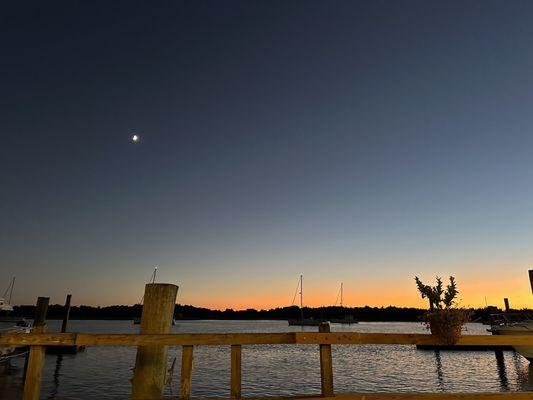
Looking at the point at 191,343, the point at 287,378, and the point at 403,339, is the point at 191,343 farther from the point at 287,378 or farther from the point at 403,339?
the point at 287,378

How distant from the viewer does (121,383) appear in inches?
1115

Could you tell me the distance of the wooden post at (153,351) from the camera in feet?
17.8

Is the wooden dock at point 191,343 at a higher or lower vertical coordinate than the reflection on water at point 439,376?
higher

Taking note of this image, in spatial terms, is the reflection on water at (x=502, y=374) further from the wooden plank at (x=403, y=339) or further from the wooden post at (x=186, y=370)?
the wooden post at (x=186, y=370)

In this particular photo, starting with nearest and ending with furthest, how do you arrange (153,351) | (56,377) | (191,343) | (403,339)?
(191,343) < (403,339) < (153,351) < (56,377)

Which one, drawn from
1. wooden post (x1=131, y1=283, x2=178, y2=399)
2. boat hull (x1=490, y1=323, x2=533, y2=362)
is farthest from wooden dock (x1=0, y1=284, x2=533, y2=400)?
boat hull (x1=490, y1=323, x2=533, y2=362)

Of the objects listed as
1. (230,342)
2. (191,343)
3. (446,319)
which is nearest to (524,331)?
(446,319)

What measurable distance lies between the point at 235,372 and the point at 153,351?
141 cm

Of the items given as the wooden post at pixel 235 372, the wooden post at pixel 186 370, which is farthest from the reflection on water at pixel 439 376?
the wooden post at pixel 186 370

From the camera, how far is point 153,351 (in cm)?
553

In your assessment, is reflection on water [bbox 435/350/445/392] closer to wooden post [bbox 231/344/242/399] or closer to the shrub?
the shrub

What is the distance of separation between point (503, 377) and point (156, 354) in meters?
35.3

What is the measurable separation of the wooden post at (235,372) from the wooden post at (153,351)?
3.55 ft

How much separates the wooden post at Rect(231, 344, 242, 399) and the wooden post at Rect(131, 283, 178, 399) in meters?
1.08
